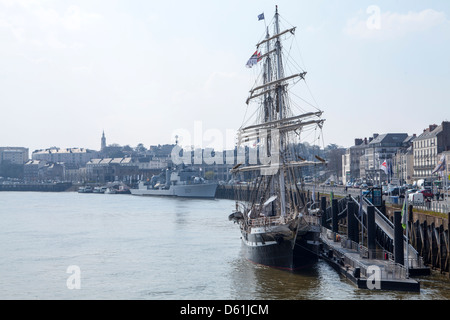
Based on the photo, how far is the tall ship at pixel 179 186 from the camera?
531 ft

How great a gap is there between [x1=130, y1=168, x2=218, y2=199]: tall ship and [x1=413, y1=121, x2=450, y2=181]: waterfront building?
57.8 metres

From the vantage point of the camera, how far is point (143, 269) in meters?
41.8

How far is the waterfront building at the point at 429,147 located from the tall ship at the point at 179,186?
189 feet

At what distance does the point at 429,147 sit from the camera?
113 m

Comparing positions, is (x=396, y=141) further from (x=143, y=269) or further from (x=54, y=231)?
(x=143, y=269)

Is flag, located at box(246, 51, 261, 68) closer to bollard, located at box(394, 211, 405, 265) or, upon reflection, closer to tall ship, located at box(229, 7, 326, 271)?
tall ship, located at box(229, 7, 326, 271)

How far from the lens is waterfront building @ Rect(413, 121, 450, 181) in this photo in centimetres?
10912

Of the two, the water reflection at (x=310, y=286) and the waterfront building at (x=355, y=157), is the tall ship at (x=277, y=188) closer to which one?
the water reflection at (x=310, y=286)

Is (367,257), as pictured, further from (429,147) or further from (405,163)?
(405,163)

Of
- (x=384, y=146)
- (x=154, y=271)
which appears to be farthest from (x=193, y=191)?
(x=154, y=271)

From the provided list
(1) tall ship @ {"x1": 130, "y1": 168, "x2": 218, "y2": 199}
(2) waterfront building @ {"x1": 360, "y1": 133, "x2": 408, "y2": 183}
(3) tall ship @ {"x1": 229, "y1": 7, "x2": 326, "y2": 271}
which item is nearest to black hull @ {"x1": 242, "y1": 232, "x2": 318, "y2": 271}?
(3) tall ship @ {"x1": 229, "y1": 7, "x2": 326, "y2": 271}

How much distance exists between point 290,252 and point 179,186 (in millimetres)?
132138

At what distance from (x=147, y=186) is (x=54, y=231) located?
128822 millimetres
